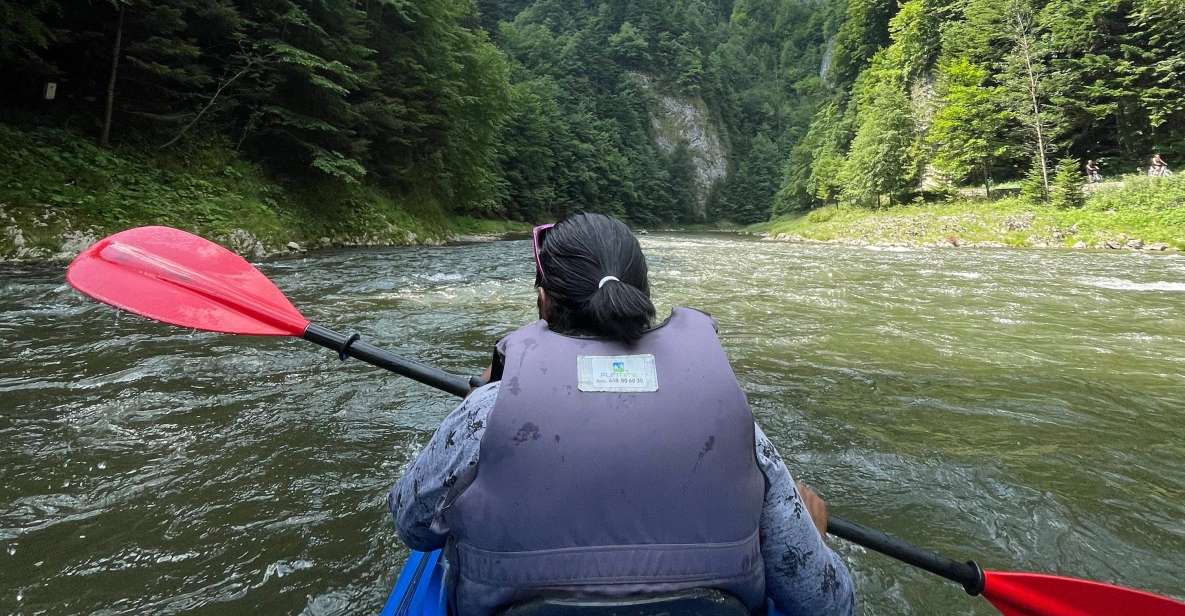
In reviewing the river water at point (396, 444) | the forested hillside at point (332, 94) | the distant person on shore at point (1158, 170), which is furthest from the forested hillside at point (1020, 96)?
the river water at point (396, 444)

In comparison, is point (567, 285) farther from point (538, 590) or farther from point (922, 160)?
point (922, 160)

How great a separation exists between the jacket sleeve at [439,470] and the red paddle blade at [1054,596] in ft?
4.79

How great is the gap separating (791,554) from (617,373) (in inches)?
20.6

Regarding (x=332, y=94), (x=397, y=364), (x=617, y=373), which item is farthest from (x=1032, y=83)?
(x=617, y=373)

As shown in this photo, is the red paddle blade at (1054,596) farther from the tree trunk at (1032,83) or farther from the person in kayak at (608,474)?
the tree trunk at (1032,83)

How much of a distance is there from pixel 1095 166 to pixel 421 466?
27881mm

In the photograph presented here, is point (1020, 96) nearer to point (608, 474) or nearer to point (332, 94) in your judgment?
point (332, 94)

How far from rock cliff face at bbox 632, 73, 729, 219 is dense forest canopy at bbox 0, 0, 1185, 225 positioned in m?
6.91

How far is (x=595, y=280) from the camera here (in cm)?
111

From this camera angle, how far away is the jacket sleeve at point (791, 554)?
111cm

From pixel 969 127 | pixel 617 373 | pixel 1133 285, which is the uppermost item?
pixel 969 127

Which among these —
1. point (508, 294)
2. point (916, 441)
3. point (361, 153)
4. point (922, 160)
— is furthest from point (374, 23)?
point (922, 160)

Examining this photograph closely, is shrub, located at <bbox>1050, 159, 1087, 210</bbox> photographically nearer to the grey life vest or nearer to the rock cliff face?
the grey life vest

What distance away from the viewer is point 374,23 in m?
15.6
